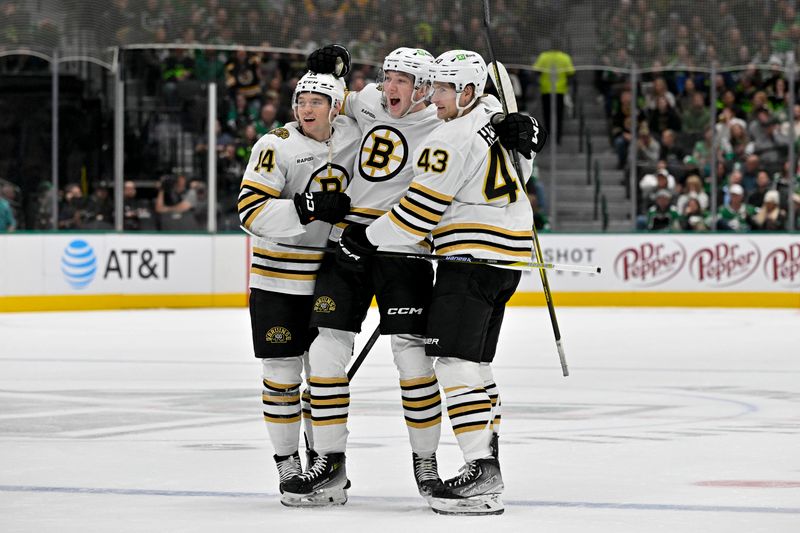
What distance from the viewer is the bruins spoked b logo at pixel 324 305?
4.55m

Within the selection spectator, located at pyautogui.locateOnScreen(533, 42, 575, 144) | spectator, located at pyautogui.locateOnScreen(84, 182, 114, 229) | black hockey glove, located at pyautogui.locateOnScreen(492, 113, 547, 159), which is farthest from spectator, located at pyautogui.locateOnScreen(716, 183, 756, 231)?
black hockey glove, located at pyautogui.locateOnScreen(492, 113, 547, 159)

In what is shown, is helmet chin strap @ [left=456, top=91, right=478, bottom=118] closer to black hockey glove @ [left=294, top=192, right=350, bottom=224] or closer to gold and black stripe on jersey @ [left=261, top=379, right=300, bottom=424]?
black hockey glove @ [left=294, top=192, right=350, bottom=224]

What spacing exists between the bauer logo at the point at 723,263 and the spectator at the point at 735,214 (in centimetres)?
25

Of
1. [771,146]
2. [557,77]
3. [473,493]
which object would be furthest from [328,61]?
[771,146]

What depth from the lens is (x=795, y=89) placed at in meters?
16.5

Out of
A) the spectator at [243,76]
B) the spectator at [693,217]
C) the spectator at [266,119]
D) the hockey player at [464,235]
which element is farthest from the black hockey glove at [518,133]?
the spectator at [693,217]

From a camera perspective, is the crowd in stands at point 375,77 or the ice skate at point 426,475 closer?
the ice skate at point 426,475

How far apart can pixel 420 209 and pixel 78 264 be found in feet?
37.6

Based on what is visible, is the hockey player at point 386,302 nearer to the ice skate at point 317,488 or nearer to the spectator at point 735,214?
the ice skate at point 317,488

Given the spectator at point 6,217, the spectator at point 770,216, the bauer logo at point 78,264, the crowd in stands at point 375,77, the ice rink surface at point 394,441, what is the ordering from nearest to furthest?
1. the ice rink surface at point 394,441
2. the spectator at point 6,217
3. the bauer logo at point 78,264
4. the crowd in stands at point 375,77
5. the spectator at point 770,216

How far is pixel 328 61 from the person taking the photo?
478 cm

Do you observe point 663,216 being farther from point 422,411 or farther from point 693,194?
point 422,411

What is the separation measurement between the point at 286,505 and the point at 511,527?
0.78 m

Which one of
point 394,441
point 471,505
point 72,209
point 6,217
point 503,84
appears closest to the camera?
point 471,505
